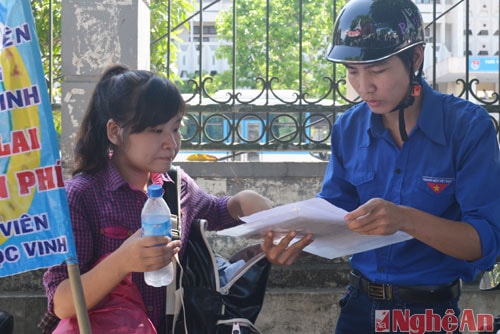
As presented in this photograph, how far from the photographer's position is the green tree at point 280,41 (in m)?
5.66

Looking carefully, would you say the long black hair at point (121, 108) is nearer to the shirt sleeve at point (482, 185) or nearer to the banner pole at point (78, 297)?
the banner pole at point (78, 297)

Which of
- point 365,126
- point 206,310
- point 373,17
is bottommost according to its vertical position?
point 206,310

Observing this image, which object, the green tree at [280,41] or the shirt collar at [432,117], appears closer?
the shirt collar at [432,117]

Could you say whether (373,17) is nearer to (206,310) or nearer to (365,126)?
(365,126)

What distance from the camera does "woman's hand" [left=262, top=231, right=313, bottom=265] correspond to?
8.48ft

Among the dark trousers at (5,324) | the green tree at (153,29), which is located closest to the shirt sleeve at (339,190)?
the dark trousers at (5,324)

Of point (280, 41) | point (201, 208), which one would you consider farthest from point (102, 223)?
point (280, 41)

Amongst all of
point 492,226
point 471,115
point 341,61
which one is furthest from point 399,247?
point 341,61

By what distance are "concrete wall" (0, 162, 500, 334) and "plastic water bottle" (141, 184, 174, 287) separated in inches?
89.4

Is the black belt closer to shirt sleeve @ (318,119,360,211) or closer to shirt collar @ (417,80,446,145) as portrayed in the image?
shirt sleeve @ (318,119,360,211)

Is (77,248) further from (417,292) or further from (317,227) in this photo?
(417,292)

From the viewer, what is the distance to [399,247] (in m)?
2.59

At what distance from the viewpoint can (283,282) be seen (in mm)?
4785

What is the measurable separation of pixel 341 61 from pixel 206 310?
1.00 meters
